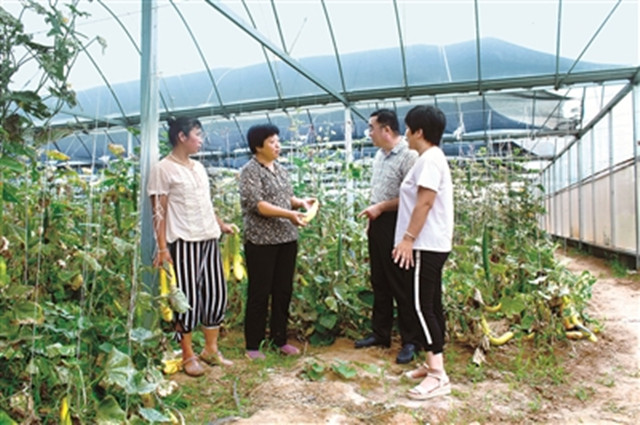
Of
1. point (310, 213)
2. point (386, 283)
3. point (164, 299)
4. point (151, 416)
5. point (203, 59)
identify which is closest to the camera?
point (151, 416)


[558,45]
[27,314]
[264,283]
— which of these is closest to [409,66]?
[558,45]

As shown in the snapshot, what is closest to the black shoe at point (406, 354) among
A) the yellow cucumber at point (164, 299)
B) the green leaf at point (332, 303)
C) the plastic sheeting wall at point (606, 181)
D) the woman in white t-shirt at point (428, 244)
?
the woman in white t-shirt at point (428, 244)

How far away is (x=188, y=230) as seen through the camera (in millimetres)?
2418

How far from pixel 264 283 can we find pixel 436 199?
1.05 meters

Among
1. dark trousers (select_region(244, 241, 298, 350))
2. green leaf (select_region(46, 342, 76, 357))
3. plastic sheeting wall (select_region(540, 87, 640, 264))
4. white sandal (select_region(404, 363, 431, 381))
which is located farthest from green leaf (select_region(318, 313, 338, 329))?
plastic sheeting wall (select_region(540, 87, 640, 264))

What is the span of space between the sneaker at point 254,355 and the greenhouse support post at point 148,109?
711 mm

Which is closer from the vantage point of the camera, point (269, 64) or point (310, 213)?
point (310, 213)

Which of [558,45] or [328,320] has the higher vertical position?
[558,45]

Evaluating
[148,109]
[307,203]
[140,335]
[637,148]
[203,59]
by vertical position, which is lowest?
[140,335]

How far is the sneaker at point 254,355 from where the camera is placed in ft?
9.04

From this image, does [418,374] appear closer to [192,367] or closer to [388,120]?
[192,367]

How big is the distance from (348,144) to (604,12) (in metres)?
3.32

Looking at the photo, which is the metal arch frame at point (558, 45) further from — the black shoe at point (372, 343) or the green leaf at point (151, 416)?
the green leaf at point (151, 416)

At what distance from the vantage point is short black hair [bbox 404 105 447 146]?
Answer: 2357mm
